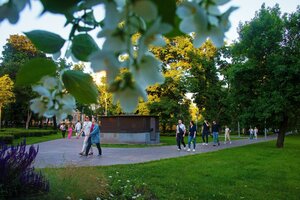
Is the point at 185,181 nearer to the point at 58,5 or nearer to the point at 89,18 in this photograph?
the point at 89,18

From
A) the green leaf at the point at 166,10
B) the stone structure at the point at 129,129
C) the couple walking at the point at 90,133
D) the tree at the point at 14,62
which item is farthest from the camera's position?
the tree at the point at 14,62

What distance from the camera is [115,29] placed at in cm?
62

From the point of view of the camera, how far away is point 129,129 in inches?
1141

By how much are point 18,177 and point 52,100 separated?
641 cm

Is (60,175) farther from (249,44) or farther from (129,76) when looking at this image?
(249,44)

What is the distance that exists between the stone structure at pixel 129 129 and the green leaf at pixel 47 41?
2773 cm

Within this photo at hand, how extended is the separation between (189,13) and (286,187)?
1152cm

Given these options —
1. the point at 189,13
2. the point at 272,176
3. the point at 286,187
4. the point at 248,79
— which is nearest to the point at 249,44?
the point at 248,79

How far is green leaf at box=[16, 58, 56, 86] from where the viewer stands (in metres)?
0.88

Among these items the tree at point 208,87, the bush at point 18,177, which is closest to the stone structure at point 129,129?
the tree at point 208,87

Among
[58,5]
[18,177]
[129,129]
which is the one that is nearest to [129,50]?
[58,5]

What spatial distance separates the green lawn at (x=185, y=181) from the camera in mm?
8228

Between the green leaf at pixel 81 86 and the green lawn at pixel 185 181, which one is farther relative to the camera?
the green lawn at pixel 185 181

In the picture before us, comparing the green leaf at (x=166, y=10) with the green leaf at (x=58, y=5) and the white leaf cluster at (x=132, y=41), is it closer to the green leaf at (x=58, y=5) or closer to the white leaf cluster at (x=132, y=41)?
the white leaf cluster at (x=132, y=41)
